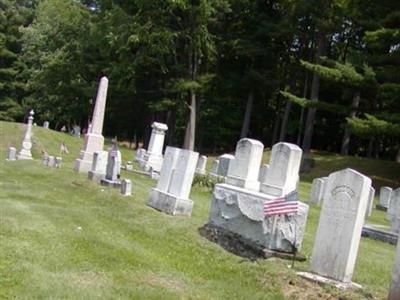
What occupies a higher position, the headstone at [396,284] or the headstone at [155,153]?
the headstone at [155,153]

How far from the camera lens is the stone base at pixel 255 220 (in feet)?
29.5

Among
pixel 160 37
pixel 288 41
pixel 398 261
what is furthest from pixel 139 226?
pixel 288 41

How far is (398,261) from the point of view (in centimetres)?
665

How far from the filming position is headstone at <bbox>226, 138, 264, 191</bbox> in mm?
12281

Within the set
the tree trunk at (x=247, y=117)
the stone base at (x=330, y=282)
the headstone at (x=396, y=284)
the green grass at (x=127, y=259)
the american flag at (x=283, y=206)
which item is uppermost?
the tree trunk at (x=247, y=117)

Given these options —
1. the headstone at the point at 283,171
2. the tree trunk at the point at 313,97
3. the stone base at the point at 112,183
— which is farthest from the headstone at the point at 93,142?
the tree trunk at the point at 313,97

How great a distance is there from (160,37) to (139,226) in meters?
27.5

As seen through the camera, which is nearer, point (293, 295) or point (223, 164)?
point (293, 295)

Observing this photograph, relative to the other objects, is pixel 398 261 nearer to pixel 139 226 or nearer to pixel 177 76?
pixel 139 226

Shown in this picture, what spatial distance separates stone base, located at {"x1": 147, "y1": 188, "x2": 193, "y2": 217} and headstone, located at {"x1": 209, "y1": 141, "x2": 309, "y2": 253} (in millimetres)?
1620

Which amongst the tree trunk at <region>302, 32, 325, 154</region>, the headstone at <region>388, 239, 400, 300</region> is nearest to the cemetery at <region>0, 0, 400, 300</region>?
the headstone at <region>388, 239, 400, 300</region>

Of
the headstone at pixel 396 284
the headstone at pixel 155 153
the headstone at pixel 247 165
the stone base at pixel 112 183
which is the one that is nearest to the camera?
the headstone at pixel 396 284

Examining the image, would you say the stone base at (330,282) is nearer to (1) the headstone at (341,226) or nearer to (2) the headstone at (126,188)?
(1) the headstone at (341,226)

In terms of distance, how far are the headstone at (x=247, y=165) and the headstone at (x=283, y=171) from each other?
96cm
